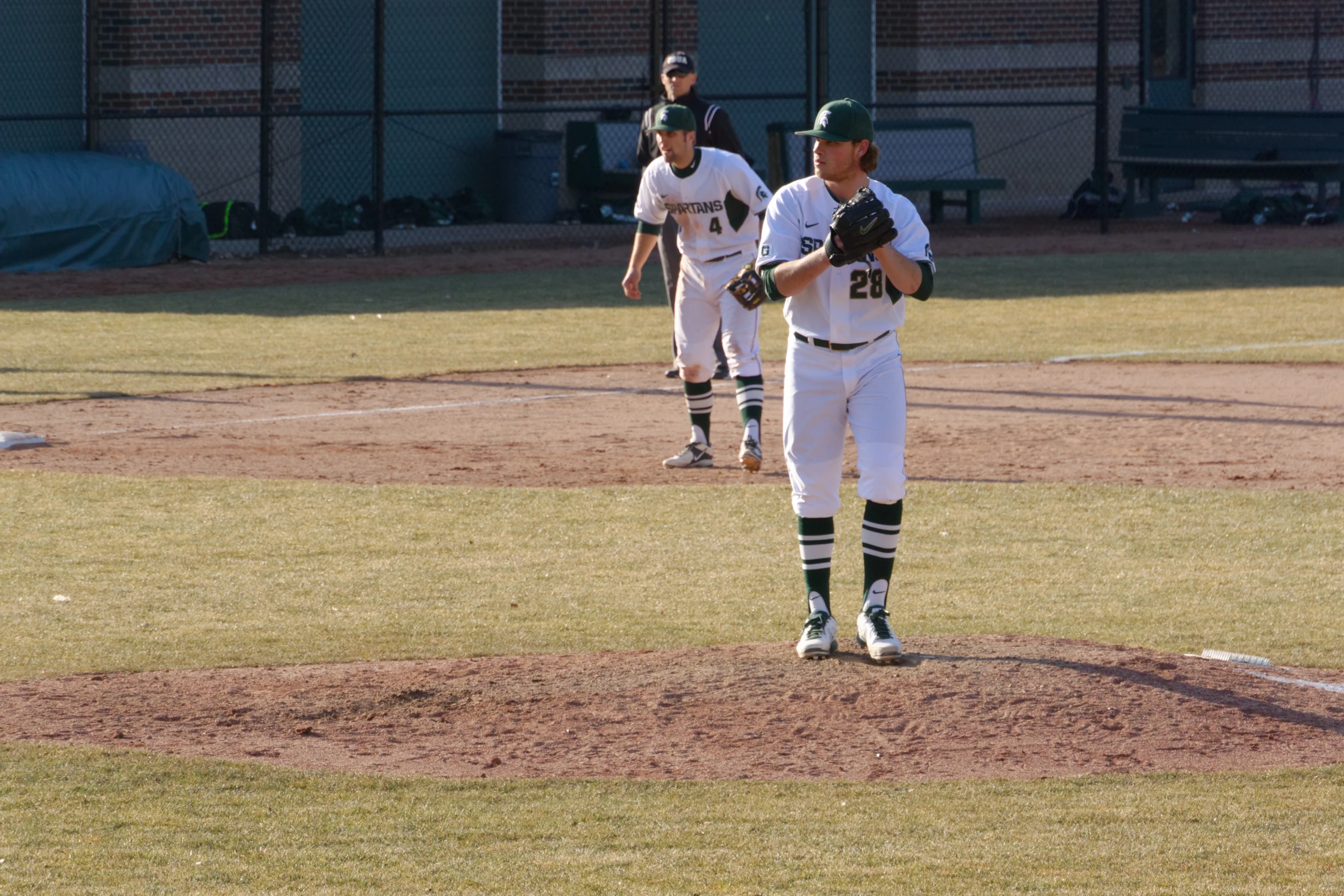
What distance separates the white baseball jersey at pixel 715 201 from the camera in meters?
10.1

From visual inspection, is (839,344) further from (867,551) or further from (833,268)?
(867,551)

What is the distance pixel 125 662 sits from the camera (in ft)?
20.8

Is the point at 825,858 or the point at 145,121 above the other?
the point at 145,121

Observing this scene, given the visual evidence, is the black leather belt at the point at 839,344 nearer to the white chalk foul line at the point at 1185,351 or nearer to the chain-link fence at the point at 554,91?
the white chalk foul line at the point at 1185,351

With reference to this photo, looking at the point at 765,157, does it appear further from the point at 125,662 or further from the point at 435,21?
the point at 125,662

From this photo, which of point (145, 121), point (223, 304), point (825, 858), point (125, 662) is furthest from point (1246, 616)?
point (145, 121)

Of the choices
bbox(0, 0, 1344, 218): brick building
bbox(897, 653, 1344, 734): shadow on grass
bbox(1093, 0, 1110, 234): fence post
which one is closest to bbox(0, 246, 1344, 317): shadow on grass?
bbox(1093, 0, 1110, 234): fence post

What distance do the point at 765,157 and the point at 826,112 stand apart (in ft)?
71.8

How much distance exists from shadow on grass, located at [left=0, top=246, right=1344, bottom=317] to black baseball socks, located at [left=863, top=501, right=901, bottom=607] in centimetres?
1135

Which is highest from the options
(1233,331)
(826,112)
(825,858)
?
(826,112)

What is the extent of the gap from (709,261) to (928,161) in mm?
16628

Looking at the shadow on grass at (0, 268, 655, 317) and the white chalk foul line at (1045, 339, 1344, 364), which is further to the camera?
the shadow on grass at (0, 268, 655, 317)

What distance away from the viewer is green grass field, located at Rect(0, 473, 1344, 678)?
22.0ft

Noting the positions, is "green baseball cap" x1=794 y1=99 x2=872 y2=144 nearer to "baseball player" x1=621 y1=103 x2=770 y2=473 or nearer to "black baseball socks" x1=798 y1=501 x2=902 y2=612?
"black baseball socks" x1=798 y1=501 x2=902 y2=612
